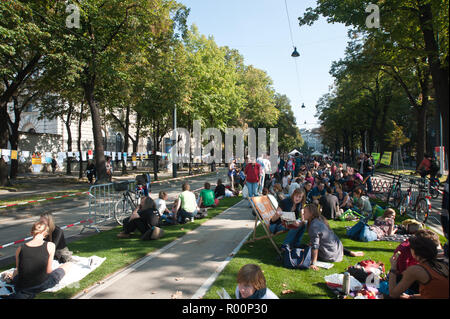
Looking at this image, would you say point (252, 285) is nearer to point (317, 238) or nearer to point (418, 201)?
point (317, 238)

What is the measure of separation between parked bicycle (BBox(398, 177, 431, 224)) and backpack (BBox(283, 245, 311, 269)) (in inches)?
215

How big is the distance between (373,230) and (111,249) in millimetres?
5884

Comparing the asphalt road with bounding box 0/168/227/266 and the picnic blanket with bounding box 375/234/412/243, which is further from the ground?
the picnic blanket with bounding box 375/234/412/243

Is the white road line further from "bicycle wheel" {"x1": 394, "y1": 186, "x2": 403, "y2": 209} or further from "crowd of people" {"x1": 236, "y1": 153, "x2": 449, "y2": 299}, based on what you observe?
"bicycle wheel" {"x1": 394, "y1": 186, "x2": 403, "y2": 209}

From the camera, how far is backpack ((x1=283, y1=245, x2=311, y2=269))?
521cm

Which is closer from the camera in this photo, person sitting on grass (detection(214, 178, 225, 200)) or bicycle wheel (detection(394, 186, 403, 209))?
bicycle wheel (detection(394, 186, 403, 209))

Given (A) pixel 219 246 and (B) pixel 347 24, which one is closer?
A: (A) pixel 219 246

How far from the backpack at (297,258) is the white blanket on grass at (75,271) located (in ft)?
10.7

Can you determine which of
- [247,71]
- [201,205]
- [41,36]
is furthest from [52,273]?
[247,71]

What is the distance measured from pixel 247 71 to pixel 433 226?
42364mm

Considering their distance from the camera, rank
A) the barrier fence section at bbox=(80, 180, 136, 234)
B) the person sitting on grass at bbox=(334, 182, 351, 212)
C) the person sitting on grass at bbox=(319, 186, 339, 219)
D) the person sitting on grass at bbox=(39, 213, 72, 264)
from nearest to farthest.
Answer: the person sitting on grass at bbox=(39, 213, 72, 264) → the person sitting on grass at bbox=(319, 186, 339, 219) → the barrier fence section at bbox=(80, 180, 136, 234) → the person sitting on grass at bbox=(334, 182, 351, 212)

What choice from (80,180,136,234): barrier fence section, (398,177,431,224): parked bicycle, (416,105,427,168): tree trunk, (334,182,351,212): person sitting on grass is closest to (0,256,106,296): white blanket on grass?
(80,180,136,234): barrier fence section

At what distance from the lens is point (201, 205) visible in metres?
10.8
